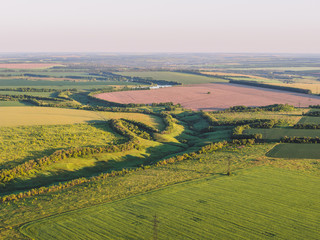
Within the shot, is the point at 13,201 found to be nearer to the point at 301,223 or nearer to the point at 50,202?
the point at 50,202

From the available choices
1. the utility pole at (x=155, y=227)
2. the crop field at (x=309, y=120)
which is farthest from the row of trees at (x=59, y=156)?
the crop field at (x=309, y=120)

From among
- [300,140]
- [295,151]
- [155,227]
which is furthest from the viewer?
[300,140]

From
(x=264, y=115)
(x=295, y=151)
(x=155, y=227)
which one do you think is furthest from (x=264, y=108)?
(x=155, y=227)

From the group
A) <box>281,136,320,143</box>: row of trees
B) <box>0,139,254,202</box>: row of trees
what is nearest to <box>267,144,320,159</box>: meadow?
<box>281,136,320,143</box>: row of trees

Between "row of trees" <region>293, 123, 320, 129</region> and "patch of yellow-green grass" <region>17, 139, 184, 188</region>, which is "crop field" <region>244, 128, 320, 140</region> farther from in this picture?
"patch of yellow-green grass" <region>17, 139, 184, 188</region>

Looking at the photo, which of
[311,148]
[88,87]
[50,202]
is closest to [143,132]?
[311,148]

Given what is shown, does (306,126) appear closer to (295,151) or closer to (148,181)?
(295,151)

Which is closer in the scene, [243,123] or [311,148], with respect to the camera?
[311,148]
